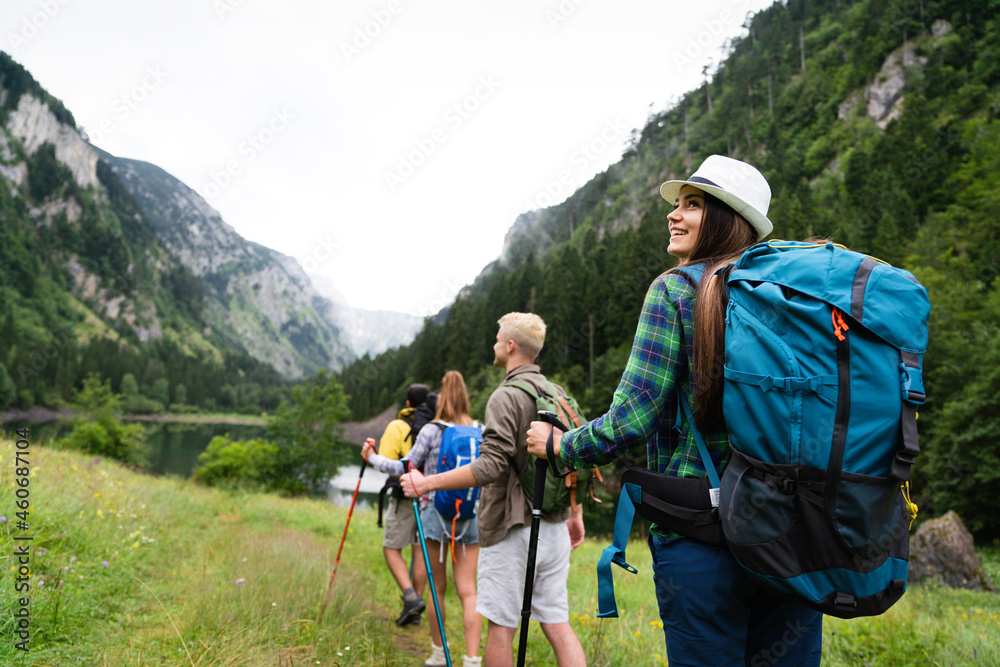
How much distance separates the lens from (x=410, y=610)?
477 centimetres

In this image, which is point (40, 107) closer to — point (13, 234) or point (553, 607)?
point (13, 234)

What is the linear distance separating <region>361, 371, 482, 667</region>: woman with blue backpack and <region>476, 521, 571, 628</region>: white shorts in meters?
0.86

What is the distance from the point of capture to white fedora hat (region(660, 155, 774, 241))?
177 centimetres

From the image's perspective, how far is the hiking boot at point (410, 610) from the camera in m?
4.74

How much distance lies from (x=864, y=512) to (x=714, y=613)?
1.74 feet

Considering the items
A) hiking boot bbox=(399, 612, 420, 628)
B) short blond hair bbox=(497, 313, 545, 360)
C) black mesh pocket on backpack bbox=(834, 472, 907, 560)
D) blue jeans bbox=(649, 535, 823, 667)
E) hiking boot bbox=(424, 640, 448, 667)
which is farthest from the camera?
hiking boot bbox=(399, 612, 420, 628)

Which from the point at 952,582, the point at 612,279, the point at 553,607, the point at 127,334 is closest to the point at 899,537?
the point at 553,607

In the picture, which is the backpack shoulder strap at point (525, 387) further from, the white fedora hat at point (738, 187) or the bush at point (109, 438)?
the bush at point (109, 438)

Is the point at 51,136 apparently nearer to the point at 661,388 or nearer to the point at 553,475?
the point at 553,475

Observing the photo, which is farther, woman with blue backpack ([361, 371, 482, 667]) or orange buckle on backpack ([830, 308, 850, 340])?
woman with blue backpack ([361, 371, 482, 667])

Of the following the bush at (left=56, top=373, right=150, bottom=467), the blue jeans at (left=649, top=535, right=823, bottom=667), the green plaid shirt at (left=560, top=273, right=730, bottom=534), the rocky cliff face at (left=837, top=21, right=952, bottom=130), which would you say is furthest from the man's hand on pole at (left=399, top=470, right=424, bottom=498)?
the rocky cliff face at (left=837, top=21, right=952, bottom=130)

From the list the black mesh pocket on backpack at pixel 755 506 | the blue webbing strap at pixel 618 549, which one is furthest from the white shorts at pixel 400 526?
the black mesh pocket on backpack at pixel 755 506

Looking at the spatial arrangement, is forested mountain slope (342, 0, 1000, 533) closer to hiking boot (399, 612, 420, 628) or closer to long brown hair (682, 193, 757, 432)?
hiking boot (399, 612, 420, 628)

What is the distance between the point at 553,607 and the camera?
2.89m
